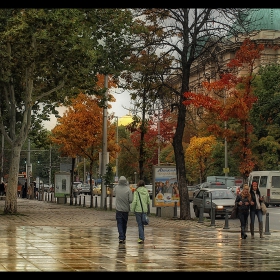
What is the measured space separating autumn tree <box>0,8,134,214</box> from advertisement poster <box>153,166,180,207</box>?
16.7 feet

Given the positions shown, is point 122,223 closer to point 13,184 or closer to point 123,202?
point 123,202

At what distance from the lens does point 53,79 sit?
3728 centimetres

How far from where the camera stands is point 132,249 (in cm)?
1980

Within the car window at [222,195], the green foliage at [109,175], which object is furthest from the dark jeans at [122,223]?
the green foliage at [109,175]

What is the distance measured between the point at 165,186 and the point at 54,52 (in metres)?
8.44

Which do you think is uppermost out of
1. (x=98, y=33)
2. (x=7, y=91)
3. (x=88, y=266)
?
(x=98, y=33)

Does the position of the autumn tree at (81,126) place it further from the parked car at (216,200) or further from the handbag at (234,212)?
the handbag at (234,212)

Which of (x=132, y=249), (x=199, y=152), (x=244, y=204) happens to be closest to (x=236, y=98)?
(x=244, y=204)

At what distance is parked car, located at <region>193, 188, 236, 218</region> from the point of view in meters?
38.0

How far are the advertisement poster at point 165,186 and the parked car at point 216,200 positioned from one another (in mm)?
1923
